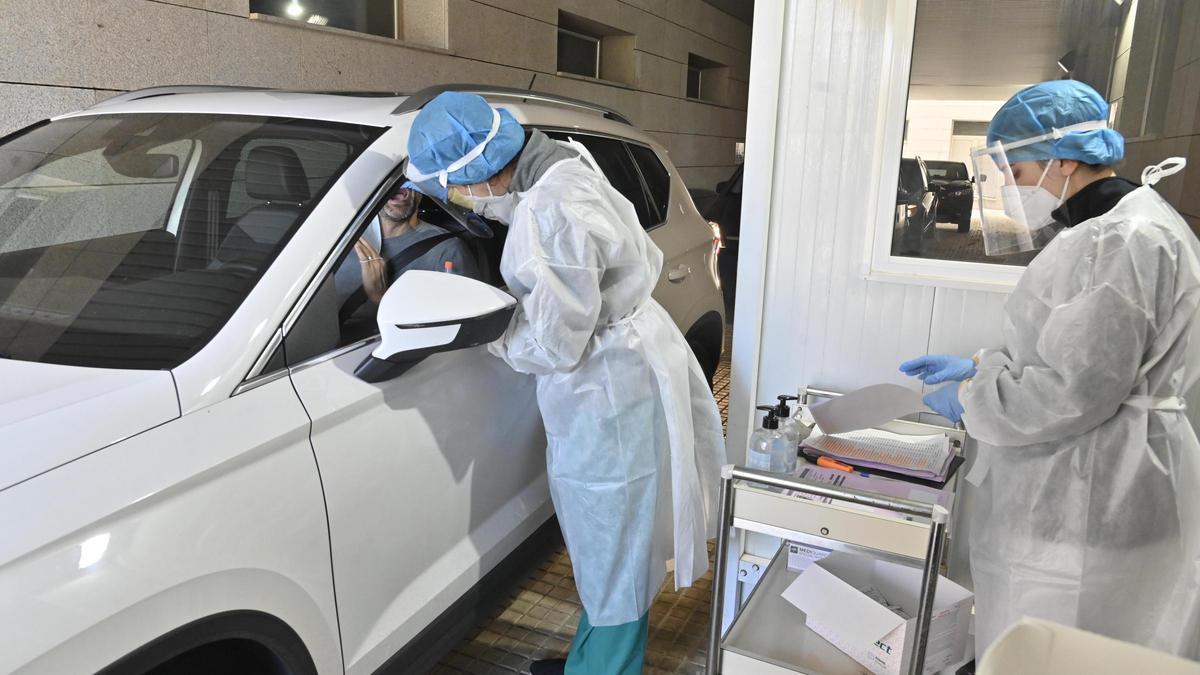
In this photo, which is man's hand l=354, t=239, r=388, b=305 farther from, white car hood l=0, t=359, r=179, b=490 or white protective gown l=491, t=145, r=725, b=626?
white car hood l=0, t=359, r=179, b=490

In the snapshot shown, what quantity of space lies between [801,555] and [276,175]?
185 centimetres

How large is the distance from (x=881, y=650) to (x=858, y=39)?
171 cm

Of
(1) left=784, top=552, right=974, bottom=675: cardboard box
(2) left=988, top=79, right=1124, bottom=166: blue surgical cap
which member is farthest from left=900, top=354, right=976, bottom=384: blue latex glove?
(1) left=784, top=552, right=974, bottom=675: cardboard box

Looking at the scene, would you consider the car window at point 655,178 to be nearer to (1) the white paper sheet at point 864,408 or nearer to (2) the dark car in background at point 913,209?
(2) the dark car in background at point 913,209

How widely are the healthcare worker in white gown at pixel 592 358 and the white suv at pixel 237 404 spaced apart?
0.48 feet

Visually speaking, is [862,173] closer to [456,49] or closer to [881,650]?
[881,650]

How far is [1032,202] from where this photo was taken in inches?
73.9

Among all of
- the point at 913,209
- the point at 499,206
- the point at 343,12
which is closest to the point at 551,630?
the point at 499,206

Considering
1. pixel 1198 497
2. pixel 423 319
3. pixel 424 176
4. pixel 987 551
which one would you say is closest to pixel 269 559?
pixel 423 319

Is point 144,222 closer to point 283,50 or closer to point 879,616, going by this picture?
point 879,616

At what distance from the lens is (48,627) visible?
1.16 meters

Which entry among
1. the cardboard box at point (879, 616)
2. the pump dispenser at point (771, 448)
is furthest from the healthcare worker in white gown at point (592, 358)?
the cardboard box at point (879, 616)

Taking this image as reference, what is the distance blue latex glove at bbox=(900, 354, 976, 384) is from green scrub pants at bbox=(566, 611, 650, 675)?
1.04 m

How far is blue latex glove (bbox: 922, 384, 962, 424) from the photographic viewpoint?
1.96 metres
